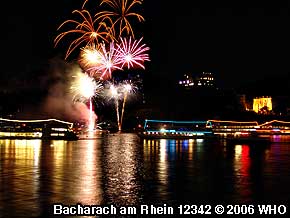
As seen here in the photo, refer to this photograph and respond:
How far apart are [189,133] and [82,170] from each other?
51471 millimetres

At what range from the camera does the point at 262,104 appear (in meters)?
162

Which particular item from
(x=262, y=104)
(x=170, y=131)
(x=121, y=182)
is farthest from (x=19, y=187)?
(x=262, y=104)

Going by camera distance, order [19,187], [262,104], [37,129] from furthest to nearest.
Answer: [262,104], [37,129], [19,187]

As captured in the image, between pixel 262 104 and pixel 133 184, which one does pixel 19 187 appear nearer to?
pixel 133 184

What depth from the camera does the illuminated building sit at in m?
157

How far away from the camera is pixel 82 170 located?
22766 millimetres

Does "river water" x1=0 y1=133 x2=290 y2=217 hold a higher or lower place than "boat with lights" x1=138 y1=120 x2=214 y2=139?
lower

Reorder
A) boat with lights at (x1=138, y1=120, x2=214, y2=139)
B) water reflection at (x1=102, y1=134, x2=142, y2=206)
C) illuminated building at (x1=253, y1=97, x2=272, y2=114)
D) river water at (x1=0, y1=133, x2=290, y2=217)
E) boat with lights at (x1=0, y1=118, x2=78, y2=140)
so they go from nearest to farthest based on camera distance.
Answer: river water at (x1=0, y1=133, x2=290, y2=217), water reflection at (x1=102, y1=134, x2=142, y2=206), boat with lights at (x1=0, y1=118, x2=78, y2=140), boat with lights at (x1=138, y1=120, x2=214, y2=139), illuminated building at (x1=253, y1=97, x2=272, y2=114)

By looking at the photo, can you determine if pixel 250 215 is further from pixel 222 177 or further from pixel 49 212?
pixel 222 177

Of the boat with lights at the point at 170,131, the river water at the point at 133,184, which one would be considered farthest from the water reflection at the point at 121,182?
the boat with lights at the point at 170,131

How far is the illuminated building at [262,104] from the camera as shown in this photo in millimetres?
156950

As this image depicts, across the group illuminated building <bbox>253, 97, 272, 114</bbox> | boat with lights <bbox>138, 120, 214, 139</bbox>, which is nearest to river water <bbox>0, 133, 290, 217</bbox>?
boat with lights <bbox>138, 120, 214, 139</bbox>

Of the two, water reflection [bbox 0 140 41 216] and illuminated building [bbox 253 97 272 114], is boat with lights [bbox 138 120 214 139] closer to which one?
water reflection [bbox 0 140 41 216]

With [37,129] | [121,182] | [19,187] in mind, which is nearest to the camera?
[19,187]
